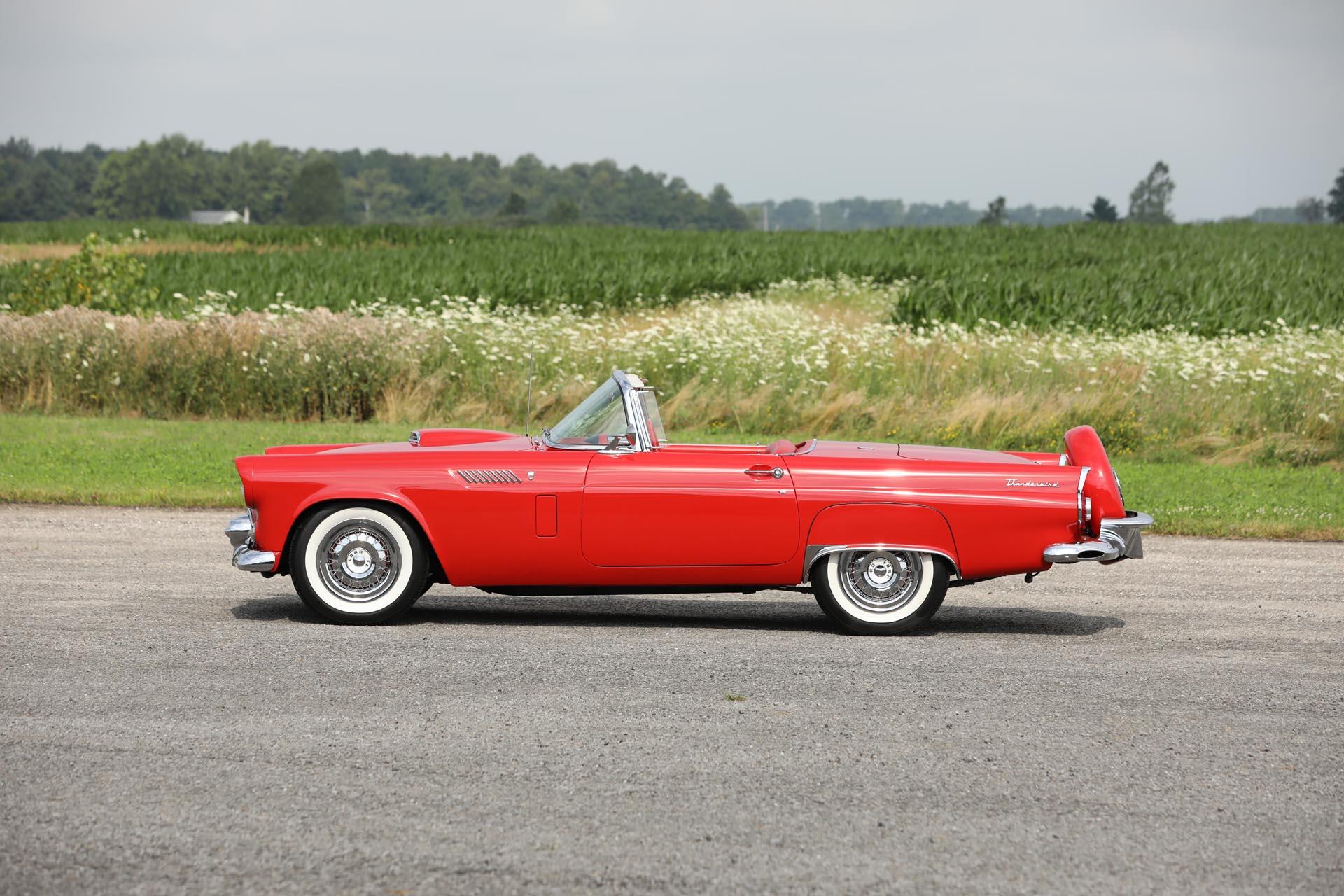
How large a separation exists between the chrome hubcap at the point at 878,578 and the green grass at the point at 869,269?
1854 cm

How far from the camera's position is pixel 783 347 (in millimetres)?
18688

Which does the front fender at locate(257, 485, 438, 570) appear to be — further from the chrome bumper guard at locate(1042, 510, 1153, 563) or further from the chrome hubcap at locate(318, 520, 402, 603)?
the chrome bumper guard at locate(1042, 510, 1153, 563)

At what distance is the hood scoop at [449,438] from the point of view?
7.68 metres

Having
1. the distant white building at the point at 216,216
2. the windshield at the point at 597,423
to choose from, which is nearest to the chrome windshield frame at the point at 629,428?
the windshield at the point at 597,423

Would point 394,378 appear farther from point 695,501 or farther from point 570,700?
point 570,700

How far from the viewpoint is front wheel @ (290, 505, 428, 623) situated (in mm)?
7047

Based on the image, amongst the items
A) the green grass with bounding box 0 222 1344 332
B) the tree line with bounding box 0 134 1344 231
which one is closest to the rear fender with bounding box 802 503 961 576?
the green grass with bounding box 0 222 1344 332

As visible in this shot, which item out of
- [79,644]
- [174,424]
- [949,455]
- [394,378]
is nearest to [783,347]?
[394,378]

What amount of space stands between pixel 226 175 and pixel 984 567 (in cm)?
17260

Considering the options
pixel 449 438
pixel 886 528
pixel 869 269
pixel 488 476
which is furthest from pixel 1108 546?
pixel 869 269

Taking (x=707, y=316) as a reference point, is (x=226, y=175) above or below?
above

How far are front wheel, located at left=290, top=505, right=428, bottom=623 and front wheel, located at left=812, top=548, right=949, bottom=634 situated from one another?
2.11m

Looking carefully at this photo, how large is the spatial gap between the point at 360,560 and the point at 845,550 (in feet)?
8.26

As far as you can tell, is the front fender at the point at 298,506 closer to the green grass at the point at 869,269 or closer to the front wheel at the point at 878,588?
the front wheel at the point at 878,588
